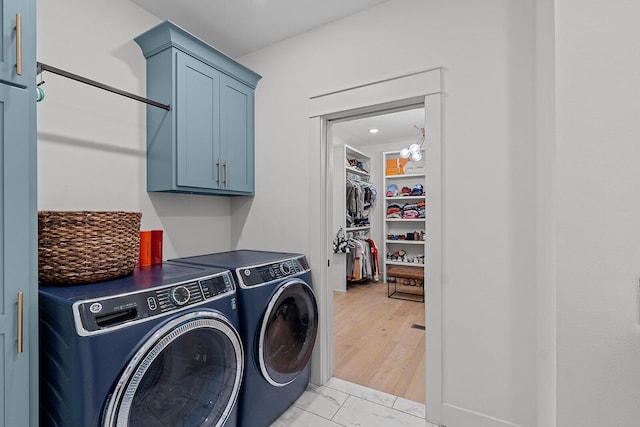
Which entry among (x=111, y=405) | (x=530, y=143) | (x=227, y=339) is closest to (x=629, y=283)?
(x=530, y=143)

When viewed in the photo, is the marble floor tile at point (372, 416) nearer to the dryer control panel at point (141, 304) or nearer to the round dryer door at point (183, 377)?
the round dryer door at point (183, 377)

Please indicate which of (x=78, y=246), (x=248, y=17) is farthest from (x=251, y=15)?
(x=78, y=246)

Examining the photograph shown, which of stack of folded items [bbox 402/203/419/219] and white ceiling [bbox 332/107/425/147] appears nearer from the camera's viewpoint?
white ceiling [bbox 332/107/425/147]

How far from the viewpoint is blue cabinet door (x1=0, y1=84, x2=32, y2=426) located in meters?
0.98

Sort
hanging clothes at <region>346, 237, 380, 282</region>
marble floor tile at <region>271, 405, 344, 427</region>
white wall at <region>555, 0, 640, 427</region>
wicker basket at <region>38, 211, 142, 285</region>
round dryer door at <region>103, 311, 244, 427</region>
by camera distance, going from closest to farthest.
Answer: white wall at <region>555, 0, 640, 427</region> < round dryer door at <region>103, 311, 244, 427</region> < wicker basket at <region>38, 211, 142, 285</region> < marble floor tile at <region>271, 405, 344, 427</region> < hanging clothes at <region>346, 237, 380, 282</region>

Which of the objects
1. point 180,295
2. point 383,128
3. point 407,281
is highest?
point 383,128

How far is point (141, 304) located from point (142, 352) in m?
0.17

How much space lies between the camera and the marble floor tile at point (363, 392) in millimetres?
1975

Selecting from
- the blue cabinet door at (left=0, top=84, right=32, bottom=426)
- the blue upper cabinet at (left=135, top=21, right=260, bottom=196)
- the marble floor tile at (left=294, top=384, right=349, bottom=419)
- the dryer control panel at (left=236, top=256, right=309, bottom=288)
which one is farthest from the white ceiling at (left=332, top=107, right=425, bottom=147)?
the blue cabinet door at (left=0, top=84, right=32, bottom=426)

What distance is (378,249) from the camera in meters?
5.35

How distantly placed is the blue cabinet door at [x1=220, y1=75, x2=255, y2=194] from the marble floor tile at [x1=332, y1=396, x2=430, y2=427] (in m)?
1.70

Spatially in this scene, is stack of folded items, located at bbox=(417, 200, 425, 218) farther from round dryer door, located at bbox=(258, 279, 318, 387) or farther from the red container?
the red container

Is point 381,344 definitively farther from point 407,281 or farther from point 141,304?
point 141,304

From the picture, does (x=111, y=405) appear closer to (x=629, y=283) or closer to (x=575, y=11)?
(x=629, y=283)
